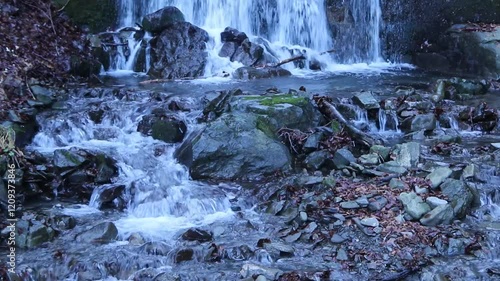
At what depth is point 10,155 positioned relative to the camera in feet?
24.2

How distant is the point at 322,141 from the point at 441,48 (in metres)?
7.51

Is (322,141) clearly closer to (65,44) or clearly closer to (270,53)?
(270,53)

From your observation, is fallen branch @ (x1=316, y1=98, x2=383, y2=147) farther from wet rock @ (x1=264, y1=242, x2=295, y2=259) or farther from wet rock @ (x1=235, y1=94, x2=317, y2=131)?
wet rock @ (x1=264, y1=242, x2=295, y2=259)

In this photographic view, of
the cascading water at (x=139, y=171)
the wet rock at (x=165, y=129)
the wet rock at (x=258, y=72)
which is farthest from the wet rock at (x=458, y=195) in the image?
the wet rock at (x=258, y=72)

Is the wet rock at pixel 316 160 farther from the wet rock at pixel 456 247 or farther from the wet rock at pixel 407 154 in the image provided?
the wet rock at pixel 456 247

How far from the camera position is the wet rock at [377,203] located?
6353 millimetres

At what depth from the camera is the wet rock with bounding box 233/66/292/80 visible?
42.3 ft

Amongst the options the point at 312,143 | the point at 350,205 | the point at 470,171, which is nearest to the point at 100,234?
the point at 350,205

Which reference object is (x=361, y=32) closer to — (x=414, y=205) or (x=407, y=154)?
(x=407, y=154)

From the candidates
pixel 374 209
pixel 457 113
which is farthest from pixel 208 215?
pixel 457 113

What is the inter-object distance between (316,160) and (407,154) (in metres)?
1.20

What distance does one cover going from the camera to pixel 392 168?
7.37 m

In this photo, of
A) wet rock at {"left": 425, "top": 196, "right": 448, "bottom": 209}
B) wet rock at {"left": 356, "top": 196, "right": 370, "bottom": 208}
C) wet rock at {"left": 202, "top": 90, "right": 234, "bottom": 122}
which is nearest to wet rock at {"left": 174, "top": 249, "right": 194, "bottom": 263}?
wet rock at {"left": 356, "top": 196, "right": 370, "bottom": 208}

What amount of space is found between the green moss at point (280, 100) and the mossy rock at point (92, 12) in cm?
681
